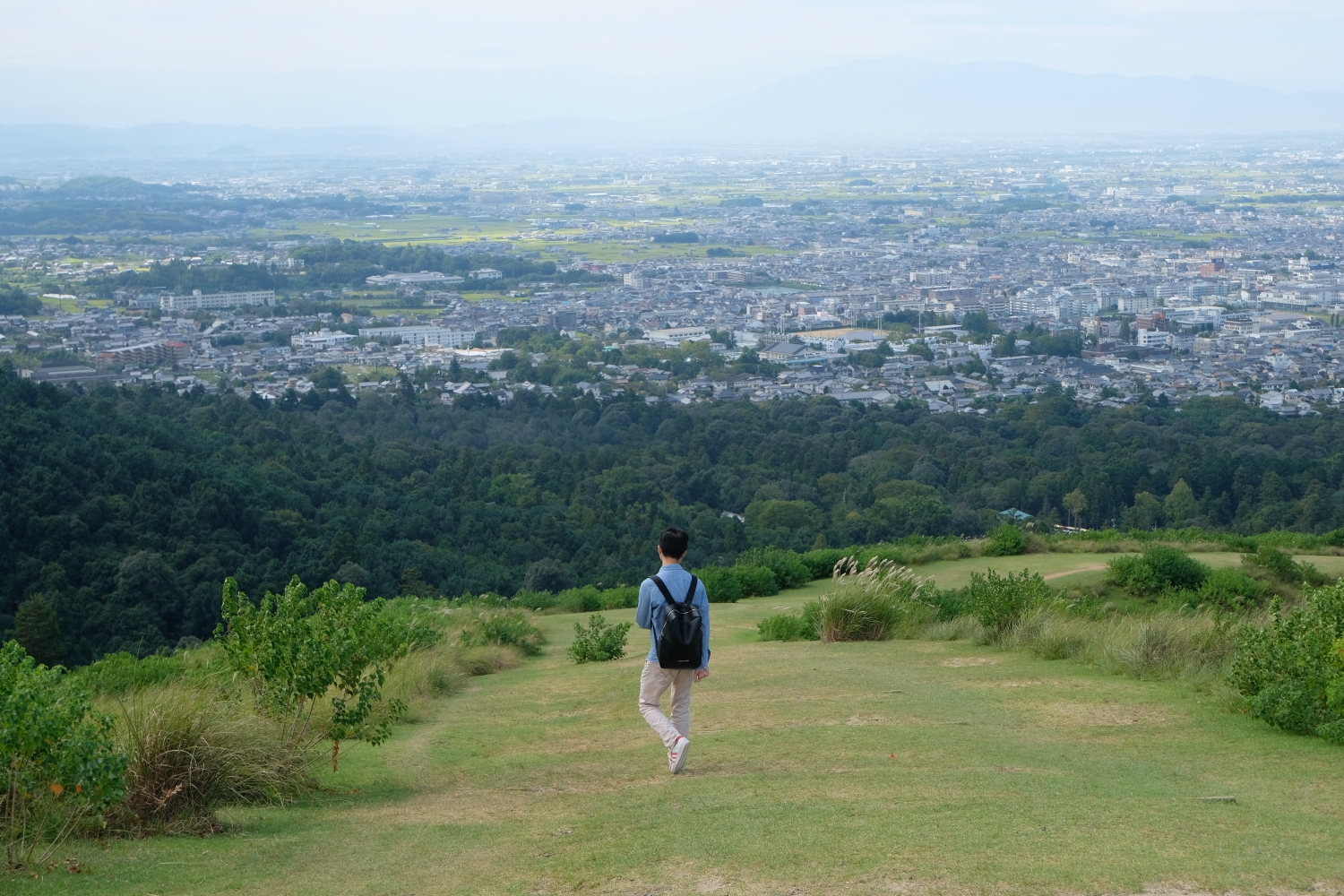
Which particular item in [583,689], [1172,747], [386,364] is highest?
[1172,747]

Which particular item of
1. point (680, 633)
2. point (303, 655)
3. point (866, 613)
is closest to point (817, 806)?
point (680, 633)

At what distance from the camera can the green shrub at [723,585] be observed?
1448 cm

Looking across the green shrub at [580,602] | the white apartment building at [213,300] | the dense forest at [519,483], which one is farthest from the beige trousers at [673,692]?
the white apartment building at [213,300]

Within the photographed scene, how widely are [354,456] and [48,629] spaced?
16586 mm

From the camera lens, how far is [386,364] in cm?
5512

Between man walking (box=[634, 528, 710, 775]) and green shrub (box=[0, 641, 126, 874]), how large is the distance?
2.25 m

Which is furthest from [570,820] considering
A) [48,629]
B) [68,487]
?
[68,487]

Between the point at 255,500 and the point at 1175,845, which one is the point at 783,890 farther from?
the point at 255,500

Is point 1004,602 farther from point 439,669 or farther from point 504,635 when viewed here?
point 504,635

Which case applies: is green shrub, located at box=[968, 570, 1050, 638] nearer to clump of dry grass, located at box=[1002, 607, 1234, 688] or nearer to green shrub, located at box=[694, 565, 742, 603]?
clump of dry grass, located at box=[1002, 607, 1234, 688]

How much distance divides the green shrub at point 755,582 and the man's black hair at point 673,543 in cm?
876

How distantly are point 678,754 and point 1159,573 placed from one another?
845 centimetres

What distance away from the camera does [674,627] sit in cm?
585

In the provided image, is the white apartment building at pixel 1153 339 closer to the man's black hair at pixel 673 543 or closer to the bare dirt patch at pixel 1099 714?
the bare dirt patch at pixel 1099 714
